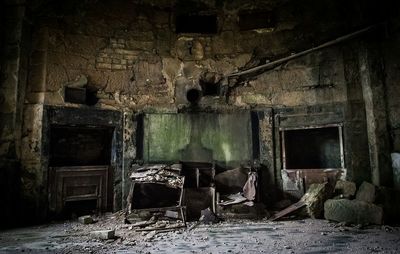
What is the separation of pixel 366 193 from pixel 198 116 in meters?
3.66

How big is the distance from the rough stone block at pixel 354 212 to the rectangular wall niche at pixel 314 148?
6.24ft

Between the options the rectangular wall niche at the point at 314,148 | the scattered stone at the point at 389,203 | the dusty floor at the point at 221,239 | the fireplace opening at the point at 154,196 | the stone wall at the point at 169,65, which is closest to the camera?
the dusty floor at the point at 221,239

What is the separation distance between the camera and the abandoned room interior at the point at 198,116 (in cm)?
602

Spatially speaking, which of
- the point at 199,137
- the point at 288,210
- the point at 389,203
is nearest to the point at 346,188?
the point at 389,203

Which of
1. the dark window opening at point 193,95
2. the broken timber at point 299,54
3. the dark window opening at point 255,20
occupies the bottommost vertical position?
the dark window opening at point 193,95

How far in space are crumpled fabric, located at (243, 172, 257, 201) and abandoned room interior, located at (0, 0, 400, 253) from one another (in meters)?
0.03

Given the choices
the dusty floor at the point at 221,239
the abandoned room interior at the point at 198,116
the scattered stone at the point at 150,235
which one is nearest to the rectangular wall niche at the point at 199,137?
the abandoned room interior at the point at 198,116

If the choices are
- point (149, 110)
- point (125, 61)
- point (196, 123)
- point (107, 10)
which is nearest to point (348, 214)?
point (196, 123)

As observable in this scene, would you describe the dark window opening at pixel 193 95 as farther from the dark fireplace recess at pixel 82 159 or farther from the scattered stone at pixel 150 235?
the scattered stone at pixel 150 235

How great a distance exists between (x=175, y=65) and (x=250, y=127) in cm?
224

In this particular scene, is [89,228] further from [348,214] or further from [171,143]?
[348,214]

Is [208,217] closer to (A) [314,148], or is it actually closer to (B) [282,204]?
(B) [282,204]

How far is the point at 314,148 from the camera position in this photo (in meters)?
7.98

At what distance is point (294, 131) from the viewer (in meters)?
7.78
